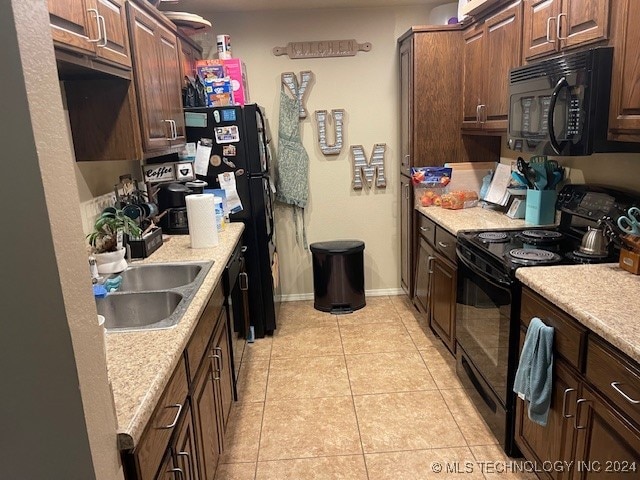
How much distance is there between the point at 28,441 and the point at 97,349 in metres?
0.17

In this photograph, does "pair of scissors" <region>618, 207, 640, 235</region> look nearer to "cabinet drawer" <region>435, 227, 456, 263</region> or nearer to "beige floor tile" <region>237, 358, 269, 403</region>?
"cabinet drawer" <region>435, 227, 456, 263</region>

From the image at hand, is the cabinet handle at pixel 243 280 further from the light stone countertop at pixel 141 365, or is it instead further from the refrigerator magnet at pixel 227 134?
the light stone countertop at pixel 141 365

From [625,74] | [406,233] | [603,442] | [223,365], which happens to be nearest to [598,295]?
[603,442]

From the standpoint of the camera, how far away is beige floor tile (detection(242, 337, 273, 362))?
3.33 metres

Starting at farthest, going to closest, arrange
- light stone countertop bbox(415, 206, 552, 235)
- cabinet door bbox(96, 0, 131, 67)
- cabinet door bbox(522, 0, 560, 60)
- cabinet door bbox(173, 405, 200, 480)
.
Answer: light stone countertop bbox(415, 206, 552, 235)
cabinet door bbox(522, 0, 560, 60)
cabinet door bbox(96, 0, 131, 67)
cabinet door bbox(173, 405, 200, 480)

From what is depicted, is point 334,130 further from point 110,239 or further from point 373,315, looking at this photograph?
point 110,239

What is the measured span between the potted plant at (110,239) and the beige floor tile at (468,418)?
1822 mm

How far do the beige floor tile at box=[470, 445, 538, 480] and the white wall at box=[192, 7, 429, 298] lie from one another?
7.17ft

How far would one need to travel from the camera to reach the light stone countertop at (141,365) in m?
1.08

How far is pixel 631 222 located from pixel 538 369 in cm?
67

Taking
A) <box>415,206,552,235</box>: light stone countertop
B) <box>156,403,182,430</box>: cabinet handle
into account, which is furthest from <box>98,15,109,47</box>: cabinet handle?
<box>415,206,552,235</box>: light stone countertop

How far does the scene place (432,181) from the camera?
3572mm

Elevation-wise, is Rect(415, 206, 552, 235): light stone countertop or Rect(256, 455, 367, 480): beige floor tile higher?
Rect(415, 206, 552, 235): light stone countertop

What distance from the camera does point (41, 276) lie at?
2.46ft
